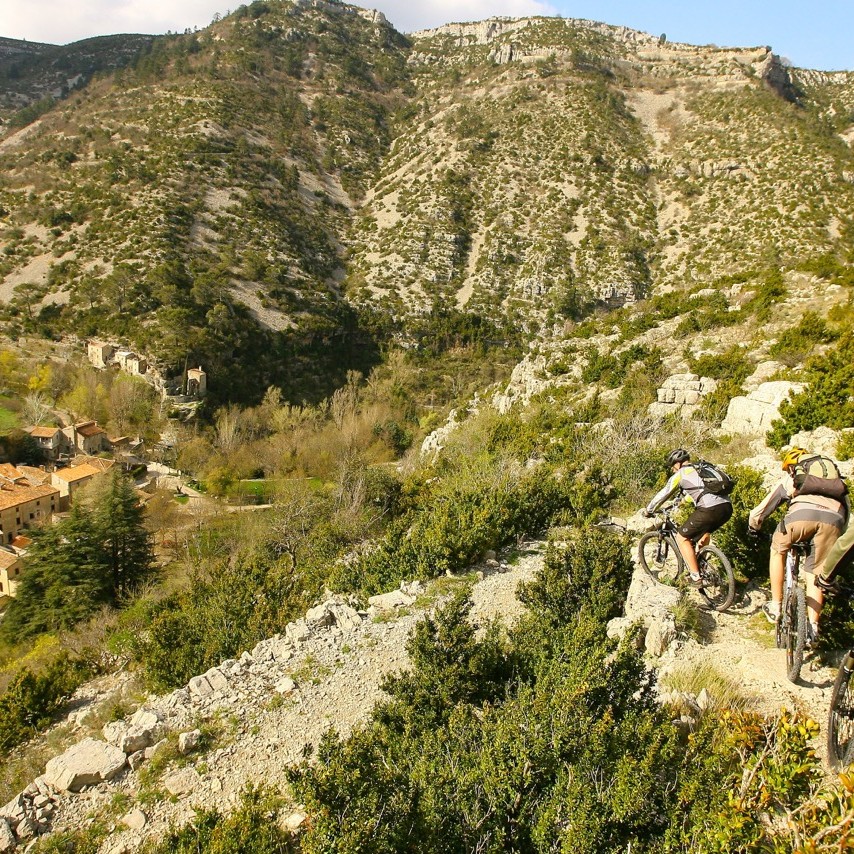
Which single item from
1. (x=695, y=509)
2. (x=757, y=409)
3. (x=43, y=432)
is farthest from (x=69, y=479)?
(x=695, y=509)

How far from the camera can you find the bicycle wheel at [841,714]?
3.16 metres

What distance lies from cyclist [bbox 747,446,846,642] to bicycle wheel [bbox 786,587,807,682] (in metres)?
0.08

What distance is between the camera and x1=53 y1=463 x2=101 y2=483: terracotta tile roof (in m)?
28.5

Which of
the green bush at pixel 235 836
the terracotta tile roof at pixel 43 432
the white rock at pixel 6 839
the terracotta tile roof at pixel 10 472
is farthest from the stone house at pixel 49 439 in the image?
the green bush at pixel 235 836

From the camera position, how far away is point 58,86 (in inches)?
3017

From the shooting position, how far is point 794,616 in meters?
4.00

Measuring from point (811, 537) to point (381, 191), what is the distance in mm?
61995

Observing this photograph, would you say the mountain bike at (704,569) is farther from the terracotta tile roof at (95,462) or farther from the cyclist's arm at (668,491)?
the terracotta tile roof at (95,462)

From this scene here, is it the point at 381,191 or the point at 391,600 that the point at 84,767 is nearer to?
the point at 391,600

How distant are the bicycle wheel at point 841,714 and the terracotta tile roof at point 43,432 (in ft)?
122

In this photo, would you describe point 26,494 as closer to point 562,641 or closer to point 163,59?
point 562,641

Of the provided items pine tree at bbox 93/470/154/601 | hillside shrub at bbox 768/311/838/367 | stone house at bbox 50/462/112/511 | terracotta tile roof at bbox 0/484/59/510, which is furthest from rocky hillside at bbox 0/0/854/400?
hillside shrub at bbox 768/311/838/367

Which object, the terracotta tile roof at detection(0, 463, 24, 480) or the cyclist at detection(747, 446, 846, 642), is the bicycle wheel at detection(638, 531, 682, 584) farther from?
the terracotta tile roof at detection(0, 463, 24, 480)

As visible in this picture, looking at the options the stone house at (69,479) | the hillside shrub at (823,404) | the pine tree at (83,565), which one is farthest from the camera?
the stone house at (69,479)
